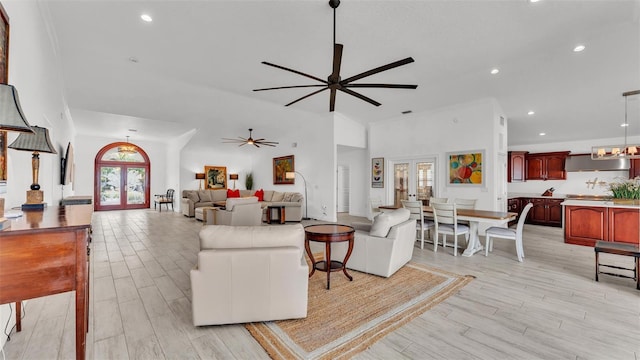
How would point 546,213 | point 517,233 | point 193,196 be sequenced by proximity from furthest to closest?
point 193,196 → point 546,213 → point 517,233

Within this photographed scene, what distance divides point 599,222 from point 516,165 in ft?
11.7

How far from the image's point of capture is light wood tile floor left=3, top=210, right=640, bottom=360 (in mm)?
1997

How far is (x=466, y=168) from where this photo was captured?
20.6 feet

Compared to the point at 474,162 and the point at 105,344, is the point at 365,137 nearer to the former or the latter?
the point at 474,162

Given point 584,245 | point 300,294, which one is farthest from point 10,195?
point 584,245

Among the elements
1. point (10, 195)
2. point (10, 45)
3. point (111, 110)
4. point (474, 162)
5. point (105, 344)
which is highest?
point (111, 110)

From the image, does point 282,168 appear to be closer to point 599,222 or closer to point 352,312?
point 352,312

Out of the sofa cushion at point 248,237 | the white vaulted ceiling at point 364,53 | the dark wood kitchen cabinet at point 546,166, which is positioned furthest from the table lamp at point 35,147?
the dark wood kitchen cabinet at point 546,166

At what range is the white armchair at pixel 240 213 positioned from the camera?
6132 mm

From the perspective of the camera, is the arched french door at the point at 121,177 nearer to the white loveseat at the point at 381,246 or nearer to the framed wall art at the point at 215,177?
the framed wall art at the point at 215,177

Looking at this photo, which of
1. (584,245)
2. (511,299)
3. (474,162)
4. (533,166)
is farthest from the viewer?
(533,166)

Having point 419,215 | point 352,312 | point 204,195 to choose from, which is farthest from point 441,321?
point 204,195

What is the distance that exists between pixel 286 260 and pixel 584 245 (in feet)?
20.0

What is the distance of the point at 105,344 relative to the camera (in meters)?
2.06
